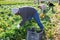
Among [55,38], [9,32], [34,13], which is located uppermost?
[34,13]

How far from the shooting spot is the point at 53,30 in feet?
27.0

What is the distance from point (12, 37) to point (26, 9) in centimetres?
120

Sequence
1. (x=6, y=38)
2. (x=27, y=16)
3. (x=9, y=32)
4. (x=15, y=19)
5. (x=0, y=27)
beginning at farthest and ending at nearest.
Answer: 1. (x=15, y=19)
2. (x=0, y=27)
3. (x=27, y=16)
4. (x=9, y=32)
5. (x=6, y=38)

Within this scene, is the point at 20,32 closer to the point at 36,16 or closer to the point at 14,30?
the point at 14,30

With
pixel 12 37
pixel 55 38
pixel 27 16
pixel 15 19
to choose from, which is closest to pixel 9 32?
pixel 12 37

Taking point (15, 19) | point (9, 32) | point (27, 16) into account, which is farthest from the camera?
point (15, 19)

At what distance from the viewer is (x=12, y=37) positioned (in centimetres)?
686

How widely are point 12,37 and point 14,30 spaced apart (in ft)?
1.71

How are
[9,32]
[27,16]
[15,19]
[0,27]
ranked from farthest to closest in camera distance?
[15,19] < [0,27] < [27,16] < [9,32]

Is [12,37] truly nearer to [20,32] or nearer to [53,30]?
[20,32]

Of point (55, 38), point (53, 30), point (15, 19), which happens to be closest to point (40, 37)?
point (55, 38)

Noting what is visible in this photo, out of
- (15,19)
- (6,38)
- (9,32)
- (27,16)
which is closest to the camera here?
(6,38)

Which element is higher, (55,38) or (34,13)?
(34,13)

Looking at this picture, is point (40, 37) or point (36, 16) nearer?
point (40, 37)
